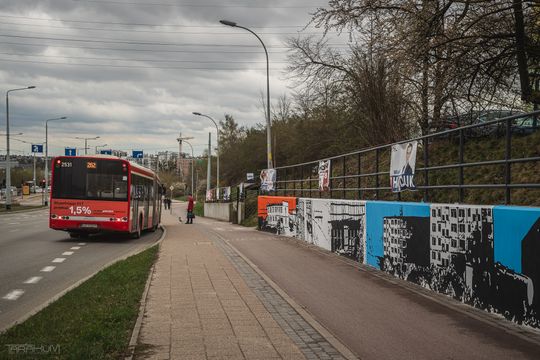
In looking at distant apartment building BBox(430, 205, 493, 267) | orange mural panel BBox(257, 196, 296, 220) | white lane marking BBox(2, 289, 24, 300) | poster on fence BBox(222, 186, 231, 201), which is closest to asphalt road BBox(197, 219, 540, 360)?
distant apartment building BBox(430, 205, 493, 267)

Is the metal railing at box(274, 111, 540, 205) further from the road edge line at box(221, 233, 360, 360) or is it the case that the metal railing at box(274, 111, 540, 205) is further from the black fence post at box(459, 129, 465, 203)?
the road edge line at box(221, 233, 360, 360)

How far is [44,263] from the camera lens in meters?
13.8

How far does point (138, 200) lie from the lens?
22609 millimetres

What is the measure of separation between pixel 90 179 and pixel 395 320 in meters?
15.7

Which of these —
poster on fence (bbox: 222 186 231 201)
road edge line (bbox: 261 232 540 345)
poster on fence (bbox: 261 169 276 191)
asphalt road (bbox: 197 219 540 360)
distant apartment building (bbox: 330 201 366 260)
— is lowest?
asphalt road (bbox: 197 219 540 360)

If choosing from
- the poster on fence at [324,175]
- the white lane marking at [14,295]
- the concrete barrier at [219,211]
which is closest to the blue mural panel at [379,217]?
the poster on fence at [324,175]

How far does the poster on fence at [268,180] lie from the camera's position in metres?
25.6

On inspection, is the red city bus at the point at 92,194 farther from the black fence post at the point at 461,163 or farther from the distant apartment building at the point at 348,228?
the black fence post at the point at 461,163

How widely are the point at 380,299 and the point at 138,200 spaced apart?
1564 cm

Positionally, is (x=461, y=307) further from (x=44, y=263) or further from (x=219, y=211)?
(x=219, y=211)

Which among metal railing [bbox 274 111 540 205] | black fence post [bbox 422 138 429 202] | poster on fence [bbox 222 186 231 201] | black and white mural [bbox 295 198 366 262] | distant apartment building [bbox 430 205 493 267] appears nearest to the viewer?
distant apartment building [bbox 430 205 493 267]

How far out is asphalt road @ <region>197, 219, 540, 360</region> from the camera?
5652 mm

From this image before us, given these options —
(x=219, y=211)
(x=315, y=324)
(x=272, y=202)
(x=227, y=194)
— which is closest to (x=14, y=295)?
(x=315, y=324)

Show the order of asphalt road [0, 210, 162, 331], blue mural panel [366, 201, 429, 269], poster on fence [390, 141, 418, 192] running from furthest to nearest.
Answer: poster on fence [390, 141, 418, 192] → blue mural panel [366, 201, 429, 269] → asphalt road [0, 210, 162, 331]
